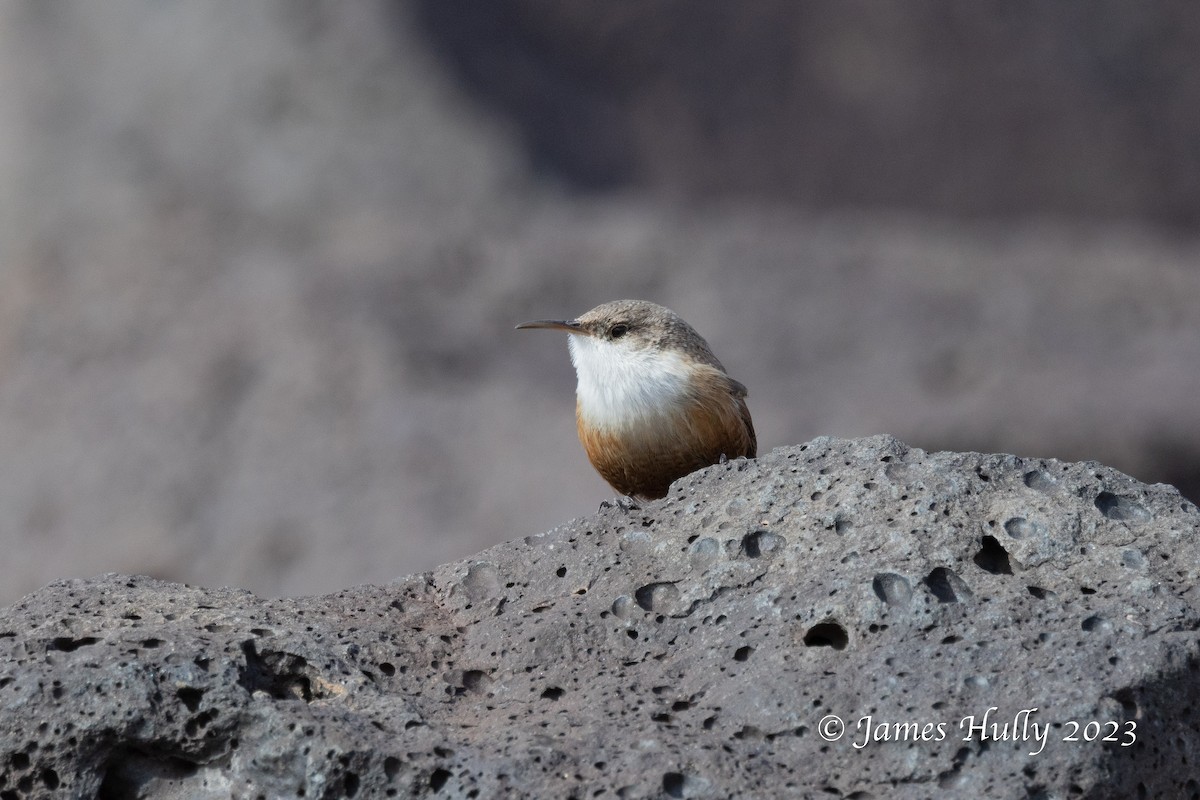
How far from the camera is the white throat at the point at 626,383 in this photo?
5168 millimetres

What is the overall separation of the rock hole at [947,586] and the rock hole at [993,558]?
0.15 m

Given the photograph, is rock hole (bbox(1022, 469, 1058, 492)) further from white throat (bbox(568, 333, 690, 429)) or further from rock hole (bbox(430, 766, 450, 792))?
rock hole (bbox(430, 766, 450, 792))

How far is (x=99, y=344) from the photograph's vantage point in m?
12.9

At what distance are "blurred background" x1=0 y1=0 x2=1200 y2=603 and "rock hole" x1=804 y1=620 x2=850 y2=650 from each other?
7828 millimetres

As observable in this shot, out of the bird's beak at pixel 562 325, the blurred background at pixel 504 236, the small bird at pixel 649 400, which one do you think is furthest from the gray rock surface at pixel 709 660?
the blurred background at pixel 504 236

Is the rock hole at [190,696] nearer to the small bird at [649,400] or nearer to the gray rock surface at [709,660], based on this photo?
the gray rock surface at [709,660]

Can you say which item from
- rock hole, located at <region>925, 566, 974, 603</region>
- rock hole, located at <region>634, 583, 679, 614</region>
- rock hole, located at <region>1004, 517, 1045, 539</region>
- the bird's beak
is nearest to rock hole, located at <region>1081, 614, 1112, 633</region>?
rock hole, located at <region>925, 566, 974, 603</region>

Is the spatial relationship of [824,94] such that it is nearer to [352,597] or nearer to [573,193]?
[573,193]

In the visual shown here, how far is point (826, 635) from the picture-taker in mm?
3736

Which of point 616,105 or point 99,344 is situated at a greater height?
point 616,105

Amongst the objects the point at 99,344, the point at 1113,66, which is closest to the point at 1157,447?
the point at 1113,66

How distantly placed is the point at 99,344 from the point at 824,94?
7794 mm

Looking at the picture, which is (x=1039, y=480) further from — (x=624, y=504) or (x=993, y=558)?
(x=624, y=504)

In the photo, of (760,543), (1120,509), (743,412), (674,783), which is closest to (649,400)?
(743,412)
